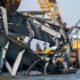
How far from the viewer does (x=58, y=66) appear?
93750 mm

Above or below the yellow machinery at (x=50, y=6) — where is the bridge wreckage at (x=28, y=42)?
above

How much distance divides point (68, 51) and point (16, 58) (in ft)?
35.4

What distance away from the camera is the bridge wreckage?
84719 mm

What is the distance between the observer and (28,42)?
87.1 metres

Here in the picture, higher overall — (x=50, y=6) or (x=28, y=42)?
(x=28, y=42)

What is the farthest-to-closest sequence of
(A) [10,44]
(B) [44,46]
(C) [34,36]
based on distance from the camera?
(B) [44,46] → (C) [34,36] → (A) [10,44]

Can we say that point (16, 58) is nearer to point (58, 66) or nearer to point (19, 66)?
point (19, 66)

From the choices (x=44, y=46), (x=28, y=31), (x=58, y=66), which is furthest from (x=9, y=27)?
(x=44, y=46)

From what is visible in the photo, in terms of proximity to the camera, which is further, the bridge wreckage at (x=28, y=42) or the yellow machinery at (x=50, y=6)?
the yellow machinery at (x=50, y=6)

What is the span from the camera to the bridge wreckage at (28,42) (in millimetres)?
84719

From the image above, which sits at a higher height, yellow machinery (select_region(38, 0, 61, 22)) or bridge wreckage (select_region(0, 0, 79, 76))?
bridge wreckage (select_region(0, 0, 79, 76))

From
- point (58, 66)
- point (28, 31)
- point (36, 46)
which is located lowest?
point (36, 46)

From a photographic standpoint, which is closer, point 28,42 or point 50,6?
point 28,42

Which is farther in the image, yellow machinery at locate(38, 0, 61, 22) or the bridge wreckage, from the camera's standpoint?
yellow machinery at locate(38, 0, 61, 22)
